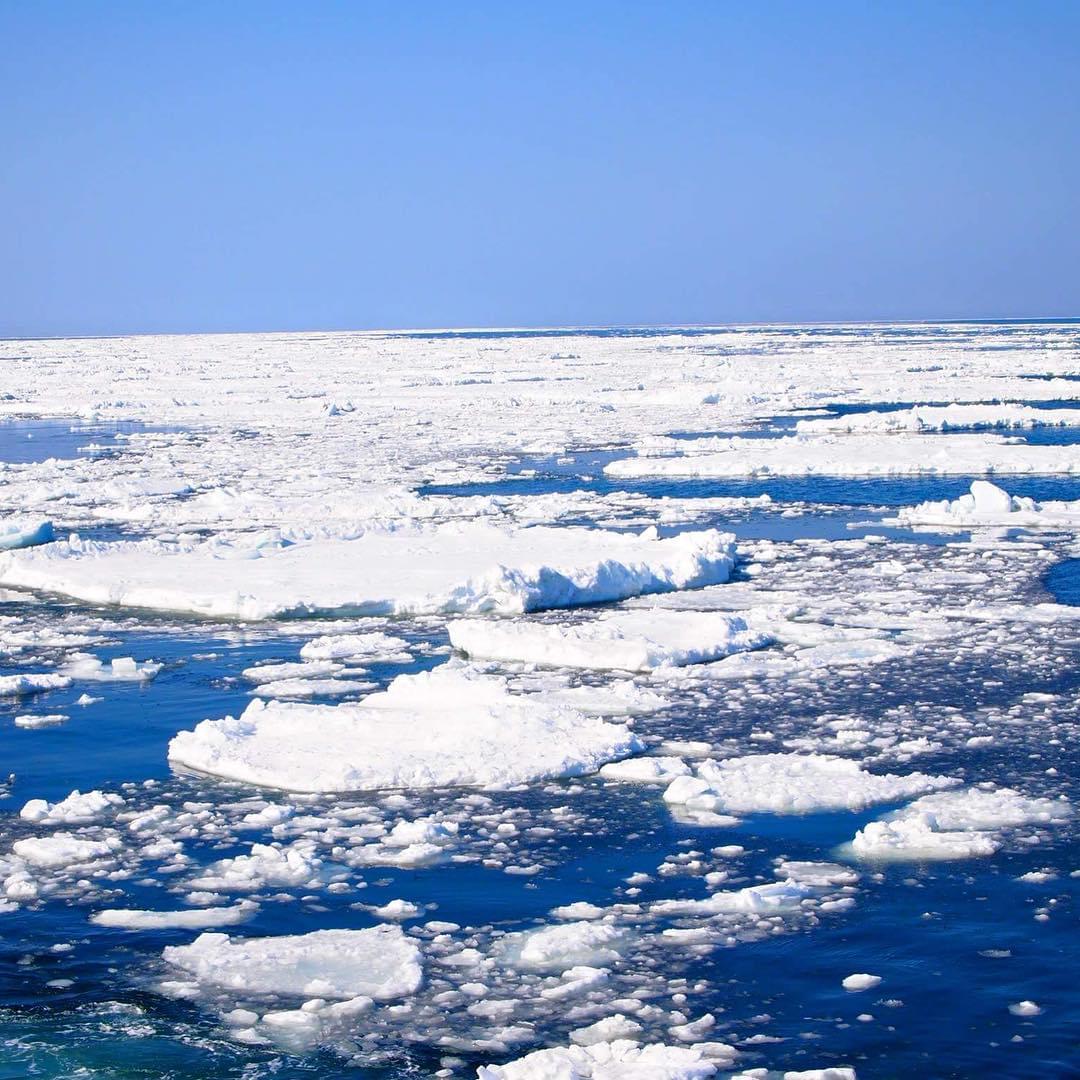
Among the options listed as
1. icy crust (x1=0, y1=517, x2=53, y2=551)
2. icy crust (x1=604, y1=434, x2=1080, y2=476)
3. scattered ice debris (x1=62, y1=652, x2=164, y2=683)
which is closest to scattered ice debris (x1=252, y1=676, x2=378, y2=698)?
scattered ice debris (x1=62, y1=652, x2=164, y2=683)

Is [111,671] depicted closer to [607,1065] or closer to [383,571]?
[383,571]

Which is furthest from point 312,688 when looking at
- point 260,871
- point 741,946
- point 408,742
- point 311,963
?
point 741,946

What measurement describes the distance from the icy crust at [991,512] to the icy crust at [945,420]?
857 cm

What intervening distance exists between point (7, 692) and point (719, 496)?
1099 centimetres

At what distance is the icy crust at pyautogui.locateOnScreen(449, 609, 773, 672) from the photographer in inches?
385

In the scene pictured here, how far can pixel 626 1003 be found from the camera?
4.87 meters

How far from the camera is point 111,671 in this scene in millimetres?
9820

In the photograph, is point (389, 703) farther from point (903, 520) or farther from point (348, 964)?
point (903, 520)

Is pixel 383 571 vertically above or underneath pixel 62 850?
above

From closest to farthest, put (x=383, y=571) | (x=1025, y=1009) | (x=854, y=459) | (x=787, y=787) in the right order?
(x=1025, y=1009), (x=787, y=787), (x=383, y=571), (x=854, y=459)

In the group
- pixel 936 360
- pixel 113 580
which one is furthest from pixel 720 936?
pixel 936 360

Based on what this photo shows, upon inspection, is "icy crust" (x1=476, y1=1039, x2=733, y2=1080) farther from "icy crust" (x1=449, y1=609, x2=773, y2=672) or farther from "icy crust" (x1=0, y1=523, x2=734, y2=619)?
"icy crust" (x1=0, y1=523, x2=734, y2=619)

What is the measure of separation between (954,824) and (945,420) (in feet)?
69.2

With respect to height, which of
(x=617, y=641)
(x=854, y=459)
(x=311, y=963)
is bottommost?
(x=311, y=963)
